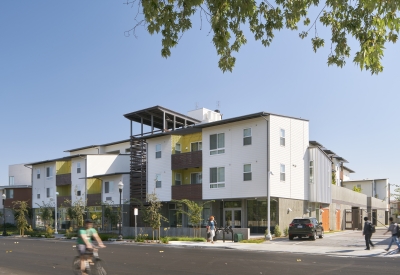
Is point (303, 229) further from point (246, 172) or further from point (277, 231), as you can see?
point (246, 172)

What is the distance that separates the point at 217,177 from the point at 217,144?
278cm

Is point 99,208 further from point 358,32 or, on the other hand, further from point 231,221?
point 358,32

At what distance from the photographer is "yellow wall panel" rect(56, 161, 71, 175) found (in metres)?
60.5

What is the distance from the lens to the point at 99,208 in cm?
5422

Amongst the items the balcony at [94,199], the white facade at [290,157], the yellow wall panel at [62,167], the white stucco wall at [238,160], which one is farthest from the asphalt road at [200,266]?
the yellow wall panel at [62,167]

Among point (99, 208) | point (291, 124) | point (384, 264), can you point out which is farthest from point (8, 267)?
point (99, 208)

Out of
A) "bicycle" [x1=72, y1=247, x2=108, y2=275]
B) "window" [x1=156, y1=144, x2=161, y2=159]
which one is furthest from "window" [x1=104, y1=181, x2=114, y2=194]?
"bicycle" [x1=72, y1=247, x2=108, y2=275]

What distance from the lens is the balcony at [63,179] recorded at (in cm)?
5856

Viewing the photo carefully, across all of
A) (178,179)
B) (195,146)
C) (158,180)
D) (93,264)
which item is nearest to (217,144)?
A: (195,146)

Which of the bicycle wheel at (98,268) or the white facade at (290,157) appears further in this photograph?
the white facade at (290,157)

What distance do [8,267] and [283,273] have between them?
397 inches

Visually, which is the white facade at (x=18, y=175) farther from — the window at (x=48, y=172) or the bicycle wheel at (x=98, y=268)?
the bicycle wheel at (x=98, y=268)

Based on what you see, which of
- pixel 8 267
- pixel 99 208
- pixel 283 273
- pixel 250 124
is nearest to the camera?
pixel 283 273

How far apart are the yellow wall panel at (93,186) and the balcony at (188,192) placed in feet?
50.0
